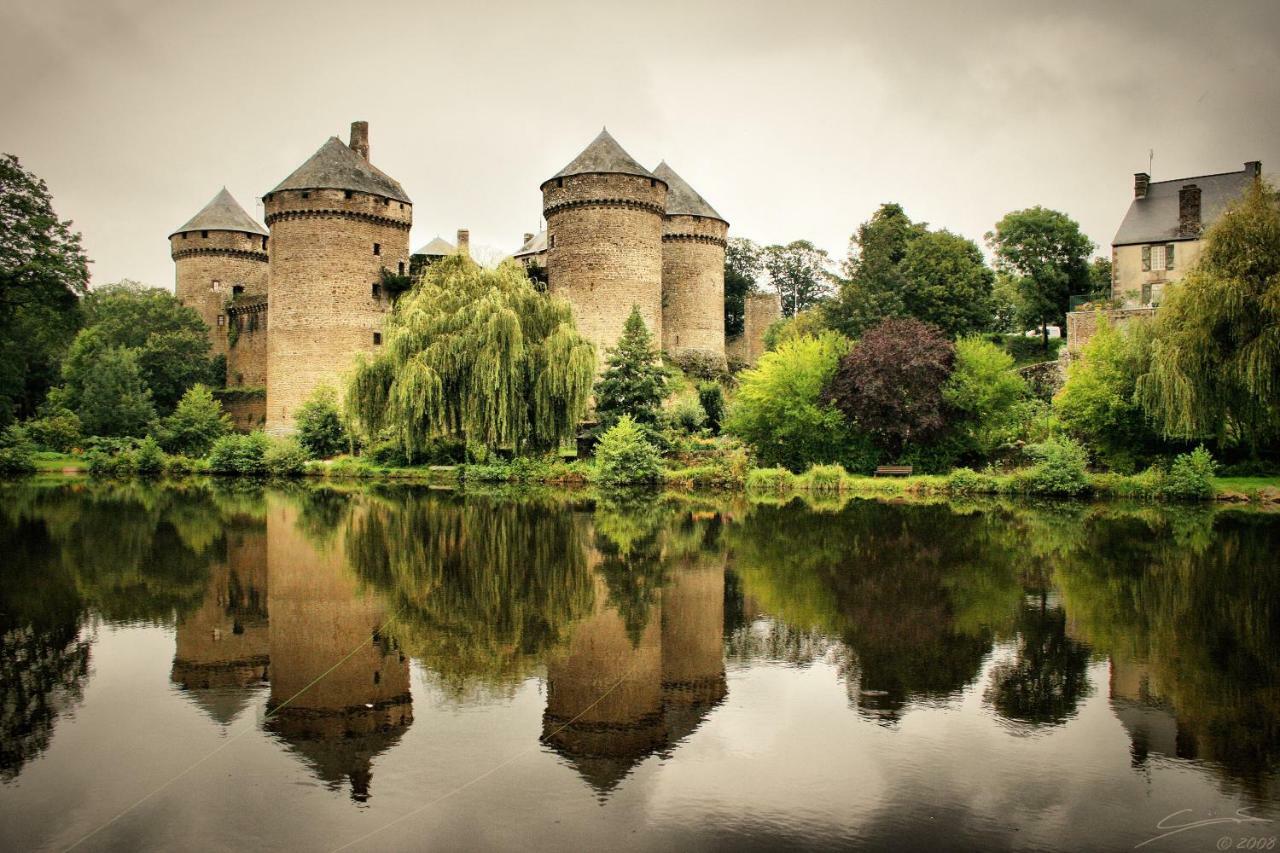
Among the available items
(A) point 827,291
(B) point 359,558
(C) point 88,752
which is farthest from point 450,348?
(A) point 827,291

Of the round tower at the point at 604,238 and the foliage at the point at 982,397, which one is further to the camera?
the round tower at the point at 604,238

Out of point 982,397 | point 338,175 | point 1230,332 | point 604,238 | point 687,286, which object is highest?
point 338,175

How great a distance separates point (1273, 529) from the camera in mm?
14781

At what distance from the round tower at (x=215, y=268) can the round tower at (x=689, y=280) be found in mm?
17034

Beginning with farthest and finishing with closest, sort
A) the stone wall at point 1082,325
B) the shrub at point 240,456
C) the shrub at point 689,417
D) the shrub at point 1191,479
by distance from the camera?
1. the stone wall at point 1082,325
2. the shrub at point 689,417
3. the shrub at point 240,456
4. the shrub at point 1191,479

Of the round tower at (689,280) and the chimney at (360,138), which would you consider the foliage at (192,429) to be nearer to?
the chimney at (360,138)

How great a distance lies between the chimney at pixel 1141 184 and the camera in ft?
113

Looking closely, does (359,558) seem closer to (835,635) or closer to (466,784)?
(835,635)

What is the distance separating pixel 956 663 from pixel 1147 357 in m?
17.0

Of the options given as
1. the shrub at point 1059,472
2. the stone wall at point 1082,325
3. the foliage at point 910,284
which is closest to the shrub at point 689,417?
the foliage at point 910,284

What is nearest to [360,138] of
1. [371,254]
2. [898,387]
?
[371,254]

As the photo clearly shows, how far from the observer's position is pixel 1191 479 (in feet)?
64.7

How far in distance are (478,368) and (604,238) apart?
11982 mm

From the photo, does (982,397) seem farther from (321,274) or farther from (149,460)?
(149,460)
